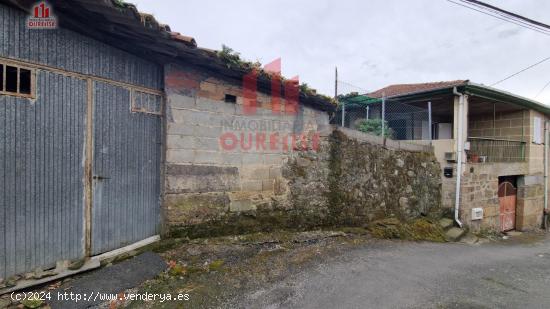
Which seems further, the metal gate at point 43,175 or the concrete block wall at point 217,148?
the concrete block wall at point 217,148

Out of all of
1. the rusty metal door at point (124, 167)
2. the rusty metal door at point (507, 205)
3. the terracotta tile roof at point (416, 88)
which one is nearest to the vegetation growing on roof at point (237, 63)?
the rusty metal door at point (124, 167)

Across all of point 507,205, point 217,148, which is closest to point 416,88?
point 507,205

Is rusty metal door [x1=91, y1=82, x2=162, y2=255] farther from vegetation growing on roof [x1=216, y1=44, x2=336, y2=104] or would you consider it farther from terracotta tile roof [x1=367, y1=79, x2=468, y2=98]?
terracotta tile roof [x1=367, y1=79, x2=468, y2=98]

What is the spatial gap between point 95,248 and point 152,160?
1.31 m

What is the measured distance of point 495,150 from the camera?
29.6 feet

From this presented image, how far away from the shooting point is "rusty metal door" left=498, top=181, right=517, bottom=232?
30.3ft

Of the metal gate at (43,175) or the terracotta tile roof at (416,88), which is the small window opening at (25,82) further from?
the terracotta tile roof at (416,88)

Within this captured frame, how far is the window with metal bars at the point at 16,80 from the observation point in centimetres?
275

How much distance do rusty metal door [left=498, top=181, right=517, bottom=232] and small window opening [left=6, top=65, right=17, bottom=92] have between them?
12.4 m

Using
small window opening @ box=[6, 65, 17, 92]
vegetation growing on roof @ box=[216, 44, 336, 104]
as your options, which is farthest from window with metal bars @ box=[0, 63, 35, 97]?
vegetation growing on roof @ box=[216, 44, 336, 104]

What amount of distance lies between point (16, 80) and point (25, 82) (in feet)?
0.40

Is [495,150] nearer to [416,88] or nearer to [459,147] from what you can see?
[459,147]

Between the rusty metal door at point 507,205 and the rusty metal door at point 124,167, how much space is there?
10884mm

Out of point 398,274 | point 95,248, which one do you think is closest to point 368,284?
point 398,274
